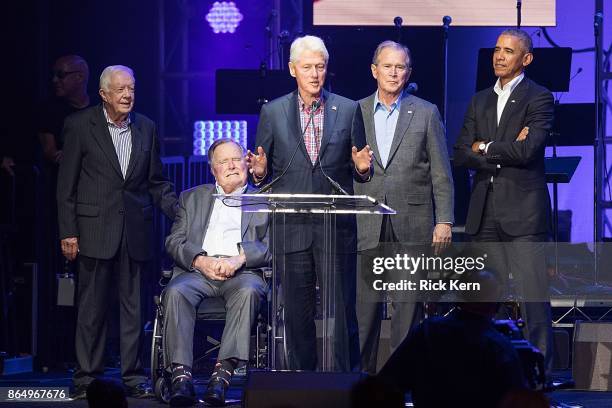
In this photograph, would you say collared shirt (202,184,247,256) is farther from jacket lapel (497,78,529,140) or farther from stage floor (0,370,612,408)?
jacket lapel (497,78,529,140)

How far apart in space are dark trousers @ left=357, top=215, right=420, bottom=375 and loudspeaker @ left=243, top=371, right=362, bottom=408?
58.3 inches

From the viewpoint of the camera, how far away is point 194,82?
412 inches

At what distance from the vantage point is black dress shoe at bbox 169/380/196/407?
533 centimetres

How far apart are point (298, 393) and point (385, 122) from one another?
216 cm

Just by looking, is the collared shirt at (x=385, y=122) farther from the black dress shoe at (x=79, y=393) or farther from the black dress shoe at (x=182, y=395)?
the black dress shoe at (x=79, y=393)

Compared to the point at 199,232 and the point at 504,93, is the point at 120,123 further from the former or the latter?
the point at 504,93

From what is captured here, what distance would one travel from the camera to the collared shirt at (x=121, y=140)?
6016mm

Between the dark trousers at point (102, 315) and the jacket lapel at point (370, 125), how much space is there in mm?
1385

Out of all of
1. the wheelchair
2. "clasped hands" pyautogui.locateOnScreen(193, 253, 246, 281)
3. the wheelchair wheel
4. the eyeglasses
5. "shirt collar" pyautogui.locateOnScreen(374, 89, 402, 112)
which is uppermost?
the eyeglasses

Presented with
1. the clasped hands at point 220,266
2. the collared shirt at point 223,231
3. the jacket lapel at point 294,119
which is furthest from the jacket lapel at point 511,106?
the clasped hands at point 220,266

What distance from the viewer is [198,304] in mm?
5703

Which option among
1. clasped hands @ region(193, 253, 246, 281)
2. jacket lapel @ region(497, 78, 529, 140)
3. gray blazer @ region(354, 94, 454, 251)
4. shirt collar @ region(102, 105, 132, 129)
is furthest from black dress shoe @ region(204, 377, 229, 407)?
jacket lapel @ region(497, 78, 529, 140)

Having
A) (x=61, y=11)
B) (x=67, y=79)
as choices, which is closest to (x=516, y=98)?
(x=67, y=79)

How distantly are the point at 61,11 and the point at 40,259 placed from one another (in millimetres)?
2525
